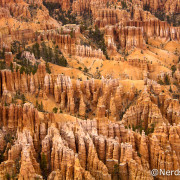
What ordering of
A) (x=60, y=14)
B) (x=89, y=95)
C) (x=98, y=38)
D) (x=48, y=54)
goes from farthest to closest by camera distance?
(x=60, y=14)
(x=98, y=38)
(x=48, y=54)
(x=89, y=95)

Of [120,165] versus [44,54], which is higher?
[44,54]

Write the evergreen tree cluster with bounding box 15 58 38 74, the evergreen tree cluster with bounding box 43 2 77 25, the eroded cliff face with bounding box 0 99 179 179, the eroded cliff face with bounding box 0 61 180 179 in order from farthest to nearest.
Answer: the evergreen tree cluster with bounding box 43 2 77 25 < the evergreen tree cluster with bounding box 15 58 38 74 < the eroded cliff face with bounding box 0 61 180 179 < the eroded cliff face with bounding box 0 99 179 179

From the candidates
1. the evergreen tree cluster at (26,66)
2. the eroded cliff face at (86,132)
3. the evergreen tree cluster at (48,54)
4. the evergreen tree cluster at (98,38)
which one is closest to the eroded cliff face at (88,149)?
the eroded cliff face at (86,132)

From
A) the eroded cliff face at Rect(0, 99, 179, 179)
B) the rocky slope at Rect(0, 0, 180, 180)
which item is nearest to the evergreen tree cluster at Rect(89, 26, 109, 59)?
the rocky slope at Rect(0, 0, 180, 180)

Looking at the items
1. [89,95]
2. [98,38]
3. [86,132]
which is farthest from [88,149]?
[98,38]

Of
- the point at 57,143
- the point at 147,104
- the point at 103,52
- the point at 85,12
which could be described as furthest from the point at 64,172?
the point at 85,12

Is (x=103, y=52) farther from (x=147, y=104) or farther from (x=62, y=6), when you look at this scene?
(x=62, y=6)

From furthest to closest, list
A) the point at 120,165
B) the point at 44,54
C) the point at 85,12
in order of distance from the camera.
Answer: the point at 85,12, the point at 44,54, the point at 120,165

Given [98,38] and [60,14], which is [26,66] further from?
[60,14]

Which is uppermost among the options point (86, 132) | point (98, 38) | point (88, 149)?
point (98, 38)

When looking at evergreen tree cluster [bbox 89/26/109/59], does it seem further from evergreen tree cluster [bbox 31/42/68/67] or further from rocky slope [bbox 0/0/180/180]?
evergreen tree cluster [bbox 31/42/68/67]

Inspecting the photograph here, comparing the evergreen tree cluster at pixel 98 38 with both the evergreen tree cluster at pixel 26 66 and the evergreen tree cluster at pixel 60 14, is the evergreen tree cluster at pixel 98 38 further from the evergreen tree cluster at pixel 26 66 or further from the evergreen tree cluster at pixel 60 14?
the evergreen tree cluster at pixel 26 66
